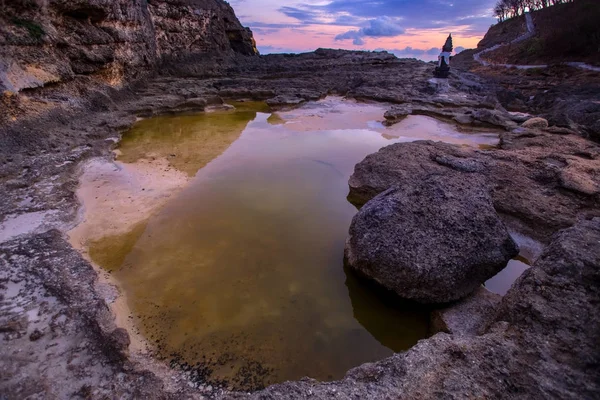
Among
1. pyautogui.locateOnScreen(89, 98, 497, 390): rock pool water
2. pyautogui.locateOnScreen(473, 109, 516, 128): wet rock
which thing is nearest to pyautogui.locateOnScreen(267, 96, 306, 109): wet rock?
pyautogui.locateOnScreen(89, 98, 497, 390): rock pool water

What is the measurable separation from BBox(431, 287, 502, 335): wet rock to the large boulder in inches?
5.1

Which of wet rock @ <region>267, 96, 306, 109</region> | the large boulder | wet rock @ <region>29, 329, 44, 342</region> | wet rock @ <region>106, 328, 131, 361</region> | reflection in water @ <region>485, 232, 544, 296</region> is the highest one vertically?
wet rock @ <region>267, 96, 306, 109</region>

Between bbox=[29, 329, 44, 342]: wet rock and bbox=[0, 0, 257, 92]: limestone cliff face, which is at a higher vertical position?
bbox=[0, 0, 257, 92]: limestone cliff face

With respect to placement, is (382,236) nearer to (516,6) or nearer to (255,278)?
(255,278)

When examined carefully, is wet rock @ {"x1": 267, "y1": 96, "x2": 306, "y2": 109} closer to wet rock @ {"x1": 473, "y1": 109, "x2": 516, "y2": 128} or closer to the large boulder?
wet rock @ {"x1": 473, "y1": 109, "x2": 516, "y2": 128}

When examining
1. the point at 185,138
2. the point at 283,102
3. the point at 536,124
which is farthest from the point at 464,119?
the point at 185,138

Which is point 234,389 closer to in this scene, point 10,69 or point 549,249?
point 549,249

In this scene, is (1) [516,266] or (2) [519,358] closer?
(2) [519,358]

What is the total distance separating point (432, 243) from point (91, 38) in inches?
560

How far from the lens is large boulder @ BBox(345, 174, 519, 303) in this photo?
4.23 m

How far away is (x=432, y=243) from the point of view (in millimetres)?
4355

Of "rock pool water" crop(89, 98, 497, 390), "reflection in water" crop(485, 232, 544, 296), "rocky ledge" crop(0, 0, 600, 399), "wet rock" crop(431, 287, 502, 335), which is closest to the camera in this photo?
"rocky ledge" crop(0, 0, 600, 399)

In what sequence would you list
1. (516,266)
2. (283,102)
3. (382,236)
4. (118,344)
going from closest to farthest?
(118,344) → (382,236) → (516,266) → (283,102)

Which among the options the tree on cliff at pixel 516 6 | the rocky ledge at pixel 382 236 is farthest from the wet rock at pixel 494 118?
the tree on cliff at pixel 516 6
